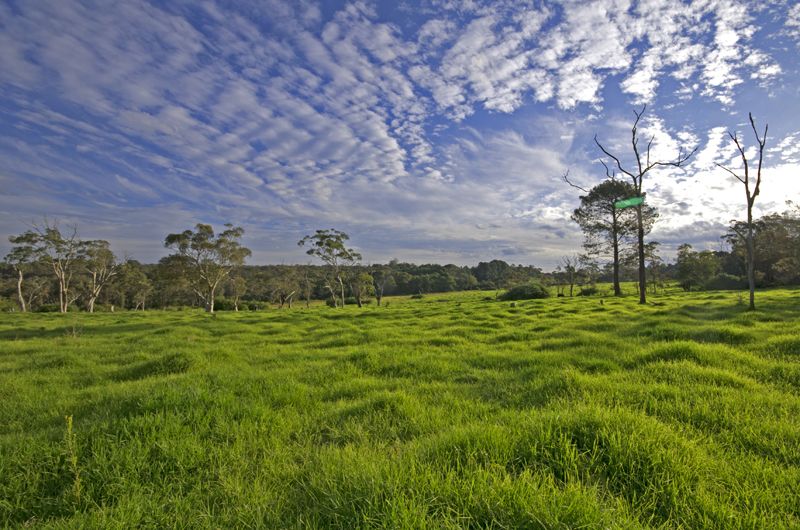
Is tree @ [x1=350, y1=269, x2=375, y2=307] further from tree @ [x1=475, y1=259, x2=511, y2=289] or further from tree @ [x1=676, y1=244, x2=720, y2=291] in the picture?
tree @ [x1=475, y1=259, x2=511, y2=289]

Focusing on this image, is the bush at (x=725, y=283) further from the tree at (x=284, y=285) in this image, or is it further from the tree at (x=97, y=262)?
the tree at (x=97, y=262)

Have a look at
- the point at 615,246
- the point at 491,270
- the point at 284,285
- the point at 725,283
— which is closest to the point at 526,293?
the point at 615,246

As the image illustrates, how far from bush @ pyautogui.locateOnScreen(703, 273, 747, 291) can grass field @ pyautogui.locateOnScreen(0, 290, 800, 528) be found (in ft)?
152

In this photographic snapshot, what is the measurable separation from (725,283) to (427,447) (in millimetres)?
55998

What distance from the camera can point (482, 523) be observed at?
2217mm

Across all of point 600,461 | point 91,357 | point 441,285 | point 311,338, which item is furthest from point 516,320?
point 441,285

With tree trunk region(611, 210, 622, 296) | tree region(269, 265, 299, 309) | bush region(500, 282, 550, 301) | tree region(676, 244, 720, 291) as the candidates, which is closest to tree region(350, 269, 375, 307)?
tree region(269, 265, 299, 309)

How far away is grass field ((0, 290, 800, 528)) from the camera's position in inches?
94.3

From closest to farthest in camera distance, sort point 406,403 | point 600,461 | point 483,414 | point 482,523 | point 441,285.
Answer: point 482,523, point 600,461, point 483,414, point 406,403, point 441,285

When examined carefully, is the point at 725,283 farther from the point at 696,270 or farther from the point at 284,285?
the point at 284,285

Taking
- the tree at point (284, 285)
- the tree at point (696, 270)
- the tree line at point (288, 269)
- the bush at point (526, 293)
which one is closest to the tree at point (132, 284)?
the tree line at point (288, 269)

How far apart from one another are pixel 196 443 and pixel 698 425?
5446 mm

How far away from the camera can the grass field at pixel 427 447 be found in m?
2.39

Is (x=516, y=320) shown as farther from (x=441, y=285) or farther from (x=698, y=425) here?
(x=441, y=285)
